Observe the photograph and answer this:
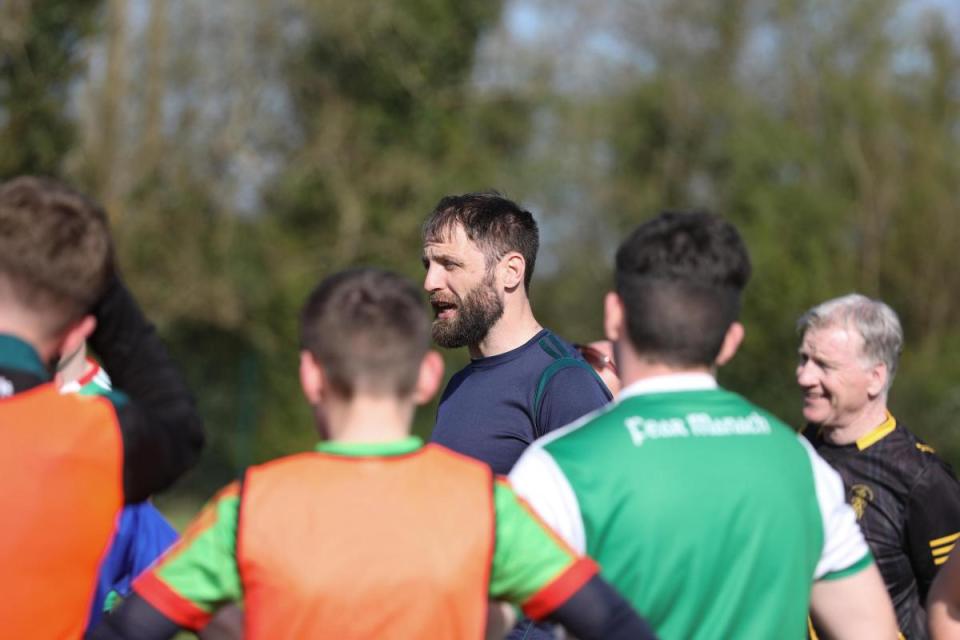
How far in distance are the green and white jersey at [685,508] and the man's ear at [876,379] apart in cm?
188

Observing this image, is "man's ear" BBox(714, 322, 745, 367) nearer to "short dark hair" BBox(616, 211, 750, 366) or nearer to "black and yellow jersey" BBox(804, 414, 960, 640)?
"short dark hair" BBox(616, 211, 750, 366)

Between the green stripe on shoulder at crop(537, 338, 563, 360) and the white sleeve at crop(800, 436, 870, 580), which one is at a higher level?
the green stripe on shoulder at crop(537, 338, 563, 360)

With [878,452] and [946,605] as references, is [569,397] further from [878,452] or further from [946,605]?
[878,452]

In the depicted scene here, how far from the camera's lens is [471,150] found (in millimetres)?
21266

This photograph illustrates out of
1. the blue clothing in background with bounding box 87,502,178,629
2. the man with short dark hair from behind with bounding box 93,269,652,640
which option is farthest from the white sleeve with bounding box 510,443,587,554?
the blue clothing in background with bounding box 87,502,178,629

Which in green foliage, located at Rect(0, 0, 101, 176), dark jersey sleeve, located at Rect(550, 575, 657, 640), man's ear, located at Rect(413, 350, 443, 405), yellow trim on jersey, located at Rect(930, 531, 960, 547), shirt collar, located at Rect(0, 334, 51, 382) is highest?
green foliage, located at Rect(0, 0, 101, 176)

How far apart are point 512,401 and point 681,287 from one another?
142 centimetres

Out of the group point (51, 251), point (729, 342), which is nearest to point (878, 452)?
point (729, 342)

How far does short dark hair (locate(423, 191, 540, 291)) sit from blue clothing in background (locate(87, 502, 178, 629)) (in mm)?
1448

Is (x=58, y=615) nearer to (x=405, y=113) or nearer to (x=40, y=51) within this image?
(x=40, y=51)

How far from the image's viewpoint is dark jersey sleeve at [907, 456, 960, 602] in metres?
4.27

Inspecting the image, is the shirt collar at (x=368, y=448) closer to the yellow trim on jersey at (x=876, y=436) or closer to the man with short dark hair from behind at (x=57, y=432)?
the man with short dark hair from behind at (x=57, y=432)

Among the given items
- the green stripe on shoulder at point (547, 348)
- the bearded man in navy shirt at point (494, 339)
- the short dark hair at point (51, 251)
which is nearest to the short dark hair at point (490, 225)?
the bearded man in navy shirt at point (494, 339)

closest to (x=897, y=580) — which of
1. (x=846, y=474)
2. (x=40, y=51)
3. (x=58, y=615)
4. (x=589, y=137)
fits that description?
(x=846, y=474)
